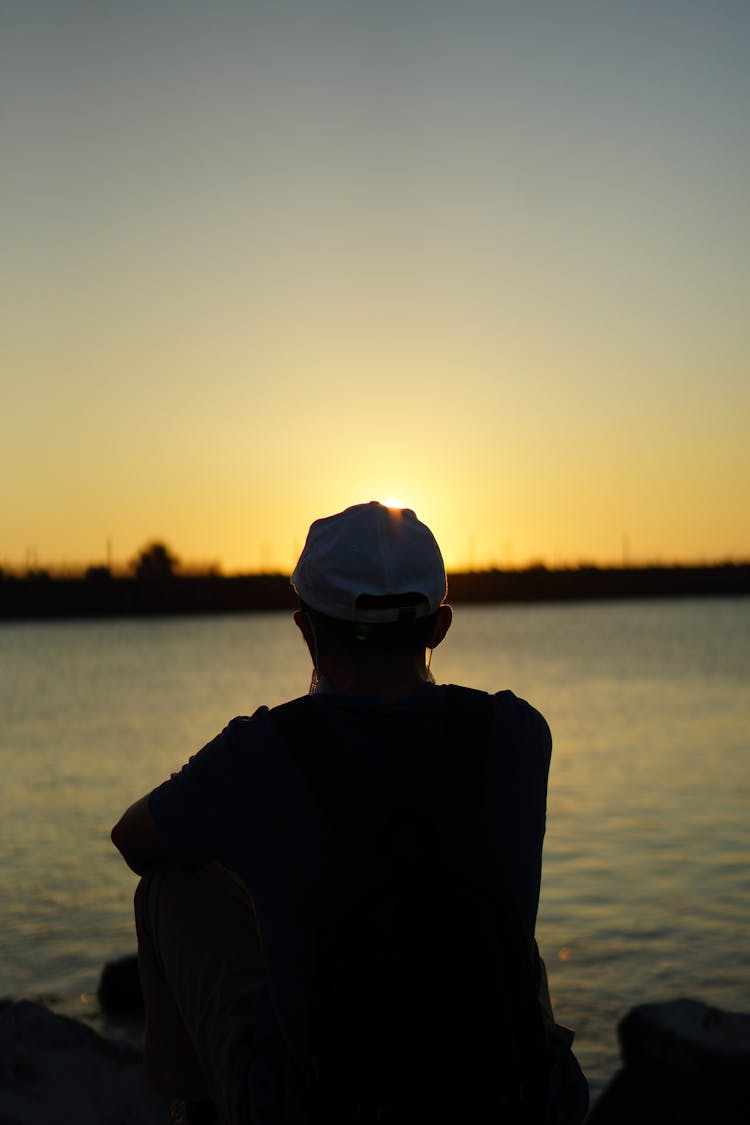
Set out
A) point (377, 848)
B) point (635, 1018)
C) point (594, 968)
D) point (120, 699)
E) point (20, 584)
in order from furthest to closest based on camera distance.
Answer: point (20, 584)
point (120, 699)
point (594, 968)
point (635, 1018)
point (377, 848)

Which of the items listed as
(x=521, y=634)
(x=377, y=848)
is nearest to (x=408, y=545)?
(x=377, y=848)

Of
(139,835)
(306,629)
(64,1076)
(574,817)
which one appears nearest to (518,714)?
(306,629)

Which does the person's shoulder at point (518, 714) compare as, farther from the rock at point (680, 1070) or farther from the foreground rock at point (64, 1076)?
the rock at point (680, 1070)

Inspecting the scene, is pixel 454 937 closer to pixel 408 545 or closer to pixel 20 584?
pixel 408 545

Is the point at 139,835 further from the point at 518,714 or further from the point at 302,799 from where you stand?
the point at 518,714

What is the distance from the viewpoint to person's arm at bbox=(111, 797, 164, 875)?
2.40 meters

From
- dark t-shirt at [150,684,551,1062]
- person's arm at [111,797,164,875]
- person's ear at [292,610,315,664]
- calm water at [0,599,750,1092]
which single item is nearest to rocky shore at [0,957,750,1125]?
calm water at [0,599,750,1092]

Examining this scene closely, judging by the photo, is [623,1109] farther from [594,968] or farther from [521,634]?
[521,634]

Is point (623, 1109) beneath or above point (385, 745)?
beneath

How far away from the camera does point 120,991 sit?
357 inches

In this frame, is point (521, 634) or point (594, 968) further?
point (521, 634)

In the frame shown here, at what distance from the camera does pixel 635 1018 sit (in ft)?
20.2

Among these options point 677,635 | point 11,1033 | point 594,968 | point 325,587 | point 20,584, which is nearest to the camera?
point 325,587

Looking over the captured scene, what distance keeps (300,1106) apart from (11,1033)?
4.03 meters
